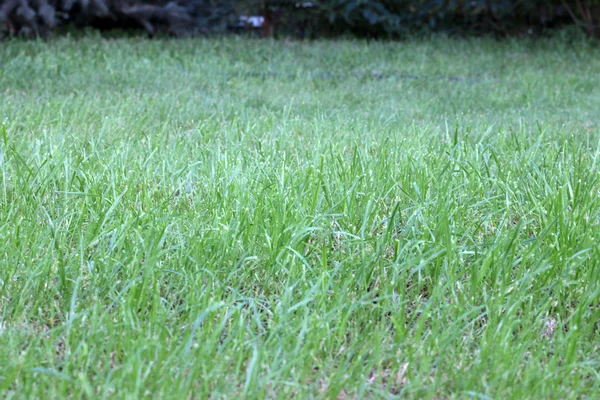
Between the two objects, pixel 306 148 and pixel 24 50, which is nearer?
pixel 306 148

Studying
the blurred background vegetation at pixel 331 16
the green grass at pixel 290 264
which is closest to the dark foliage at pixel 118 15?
the blurred background vegetation at pixel 331 16

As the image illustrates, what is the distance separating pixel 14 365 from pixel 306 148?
6.87 feet

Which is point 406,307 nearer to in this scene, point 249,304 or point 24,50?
point 249,304

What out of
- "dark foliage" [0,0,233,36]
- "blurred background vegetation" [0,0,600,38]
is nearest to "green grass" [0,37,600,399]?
"dark foliage" [0,0,233,36]

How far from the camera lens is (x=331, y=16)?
938 centimetres

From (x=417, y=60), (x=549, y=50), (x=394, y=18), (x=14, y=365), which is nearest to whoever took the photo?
(x=14, y=365)

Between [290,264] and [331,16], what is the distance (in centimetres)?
770

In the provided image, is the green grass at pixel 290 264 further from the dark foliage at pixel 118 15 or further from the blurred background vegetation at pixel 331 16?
the blurred background vegetation at pixel 331 16

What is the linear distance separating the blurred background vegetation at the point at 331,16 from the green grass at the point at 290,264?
5371mm

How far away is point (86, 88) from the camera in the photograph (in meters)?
5.24

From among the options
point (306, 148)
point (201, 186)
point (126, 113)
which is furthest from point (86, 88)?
point (201, 186)

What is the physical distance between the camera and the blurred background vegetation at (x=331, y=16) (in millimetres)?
9180

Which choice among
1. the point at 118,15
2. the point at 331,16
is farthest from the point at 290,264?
the point at 118,15

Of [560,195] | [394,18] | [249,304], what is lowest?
[249,304]
